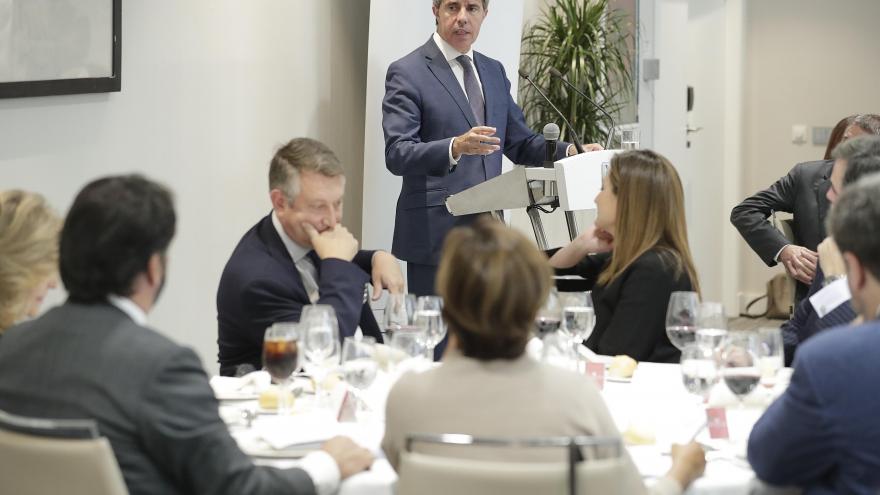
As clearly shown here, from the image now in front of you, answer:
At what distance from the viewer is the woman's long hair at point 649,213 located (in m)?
3.36

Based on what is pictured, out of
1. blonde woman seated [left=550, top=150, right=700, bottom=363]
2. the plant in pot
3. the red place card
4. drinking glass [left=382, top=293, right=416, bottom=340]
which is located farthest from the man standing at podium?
the red place card

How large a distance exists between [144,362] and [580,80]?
543 cm

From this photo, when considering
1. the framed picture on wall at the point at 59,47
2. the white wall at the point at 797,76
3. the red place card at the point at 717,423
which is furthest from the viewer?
the white wall at the point at 797,76

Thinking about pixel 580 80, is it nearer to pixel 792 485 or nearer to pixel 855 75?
pixel 855 75

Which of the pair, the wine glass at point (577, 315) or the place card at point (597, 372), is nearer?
the place card at point (597, 372)

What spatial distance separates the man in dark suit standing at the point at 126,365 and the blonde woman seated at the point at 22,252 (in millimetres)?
455

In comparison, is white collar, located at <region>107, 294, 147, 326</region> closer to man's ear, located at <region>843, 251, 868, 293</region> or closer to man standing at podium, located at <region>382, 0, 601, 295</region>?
man's ear, located at <region>843, 251, 868, 293</region>

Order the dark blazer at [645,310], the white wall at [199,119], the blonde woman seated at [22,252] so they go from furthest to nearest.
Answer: the white wall at [199,119], the dark blazer at [645,310], the blonde woman seated at [22,252]

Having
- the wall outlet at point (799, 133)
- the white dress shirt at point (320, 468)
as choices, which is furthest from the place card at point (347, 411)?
the wall outlet at point (799, 133)

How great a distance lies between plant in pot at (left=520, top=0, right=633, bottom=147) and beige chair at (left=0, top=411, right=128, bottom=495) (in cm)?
520

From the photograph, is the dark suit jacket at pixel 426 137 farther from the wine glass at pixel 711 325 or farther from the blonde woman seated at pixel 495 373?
the blonde woman seated at pixel 495 373

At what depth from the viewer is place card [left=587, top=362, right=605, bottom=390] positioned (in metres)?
2.78

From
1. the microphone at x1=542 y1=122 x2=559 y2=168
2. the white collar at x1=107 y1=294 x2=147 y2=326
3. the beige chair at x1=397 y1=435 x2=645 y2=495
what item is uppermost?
the microphone at x1=542 y1=122 x2=559 y2=168

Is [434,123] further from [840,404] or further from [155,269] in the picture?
[840,404]
